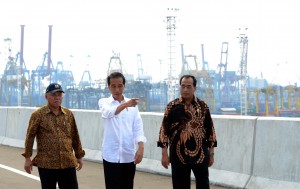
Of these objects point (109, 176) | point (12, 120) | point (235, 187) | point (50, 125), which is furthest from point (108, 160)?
point (12, 120)

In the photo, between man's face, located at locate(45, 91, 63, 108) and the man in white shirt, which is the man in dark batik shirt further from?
man's face, located at locate(45, 91, 63, 108)

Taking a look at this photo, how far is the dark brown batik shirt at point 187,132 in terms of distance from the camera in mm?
5977

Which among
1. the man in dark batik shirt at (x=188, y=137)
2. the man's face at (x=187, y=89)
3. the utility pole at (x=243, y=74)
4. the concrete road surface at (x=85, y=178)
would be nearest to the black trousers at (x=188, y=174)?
the man in dark batik shirt at (x=188, y=137)

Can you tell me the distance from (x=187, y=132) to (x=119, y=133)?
58 centimetres

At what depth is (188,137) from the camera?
596 cm

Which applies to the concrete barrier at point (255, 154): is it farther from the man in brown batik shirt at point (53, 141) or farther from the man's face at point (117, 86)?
the man in brown batik shirt at point (53, 141)

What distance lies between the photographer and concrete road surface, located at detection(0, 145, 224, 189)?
9.69 metres

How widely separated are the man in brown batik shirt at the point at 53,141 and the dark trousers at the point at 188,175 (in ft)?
2.92

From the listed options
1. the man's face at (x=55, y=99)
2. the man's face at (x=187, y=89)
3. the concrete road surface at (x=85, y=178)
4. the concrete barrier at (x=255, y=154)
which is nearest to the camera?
the man's face at (x=55, y=99)

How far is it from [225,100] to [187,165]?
116 metres

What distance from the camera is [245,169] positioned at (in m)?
9.18

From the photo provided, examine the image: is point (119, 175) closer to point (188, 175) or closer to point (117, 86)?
point (188, 175)

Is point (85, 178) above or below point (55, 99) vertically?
below

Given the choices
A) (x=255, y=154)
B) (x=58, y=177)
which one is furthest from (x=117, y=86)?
(x=255, y=154)
